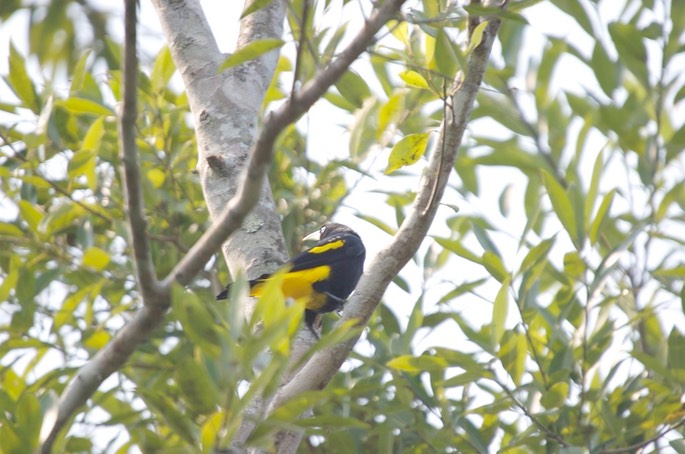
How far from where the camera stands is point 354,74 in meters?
2.76

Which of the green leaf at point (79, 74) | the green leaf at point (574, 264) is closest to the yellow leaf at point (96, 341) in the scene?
the green leaf at point (79, 74)

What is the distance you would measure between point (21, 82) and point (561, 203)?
203cm

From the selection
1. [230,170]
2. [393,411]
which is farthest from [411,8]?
[393,411]

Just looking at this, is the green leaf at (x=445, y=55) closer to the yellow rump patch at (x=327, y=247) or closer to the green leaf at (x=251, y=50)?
the green leaf at (x=251, y=50)

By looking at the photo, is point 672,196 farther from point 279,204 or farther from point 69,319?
point 69,319

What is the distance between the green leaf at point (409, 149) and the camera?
8.13ft

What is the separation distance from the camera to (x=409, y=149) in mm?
2496

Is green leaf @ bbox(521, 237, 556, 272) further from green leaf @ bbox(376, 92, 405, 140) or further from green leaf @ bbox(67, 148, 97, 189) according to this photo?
green leaf @ bbox(67, 148, 97, 189)

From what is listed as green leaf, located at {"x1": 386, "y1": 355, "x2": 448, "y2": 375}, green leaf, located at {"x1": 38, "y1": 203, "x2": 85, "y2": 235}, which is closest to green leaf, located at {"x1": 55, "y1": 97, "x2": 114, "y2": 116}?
green leaf, located at {"x1": 38, "y1": 203, "x2": 85, "y2": 235}

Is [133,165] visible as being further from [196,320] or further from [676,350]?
[676,350]

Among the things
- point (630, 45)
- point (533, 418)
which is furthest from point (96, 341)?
point (630, 45)

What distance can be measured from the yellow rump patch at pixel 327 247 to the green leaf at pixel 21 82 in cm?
137

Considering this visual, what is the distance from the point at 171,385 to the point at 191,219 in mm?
697

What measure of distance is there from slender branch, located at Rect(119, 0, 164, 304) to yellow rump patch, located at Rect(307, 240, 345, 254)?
2.28 meters
